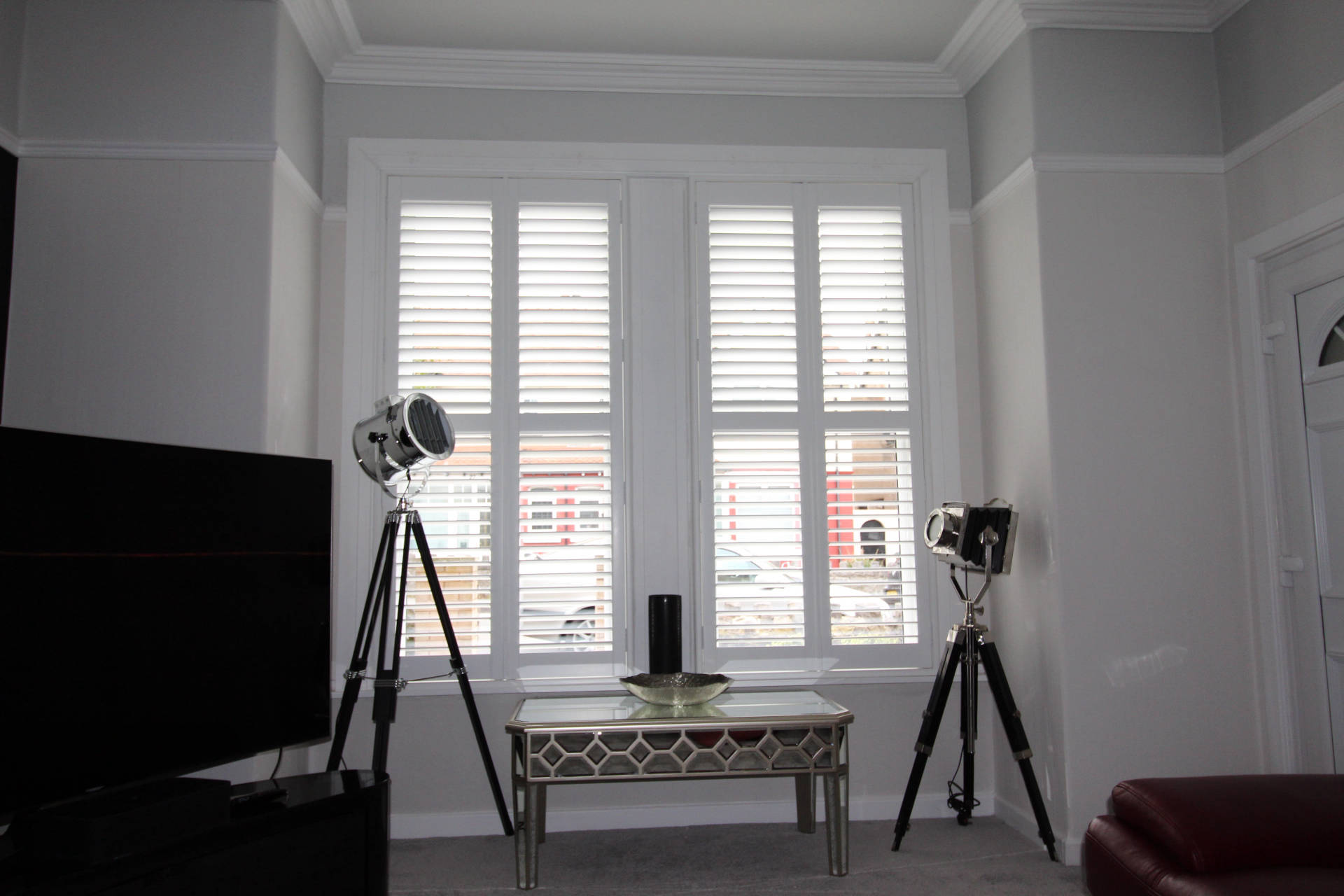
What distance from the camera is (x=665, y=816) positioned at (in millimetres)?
3330

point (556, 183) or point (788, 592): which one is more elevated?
point (556, 183)

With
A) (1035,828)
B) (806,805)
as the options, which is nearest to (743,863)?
(806,805)

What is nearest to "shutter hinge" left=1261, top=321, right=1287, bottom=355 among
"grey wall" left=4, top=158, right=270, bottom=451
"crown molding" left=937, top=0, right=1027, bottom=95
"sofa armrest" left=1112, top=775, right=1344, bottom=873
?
"crown molding" left=937, top=0, right=1027, bottom=95

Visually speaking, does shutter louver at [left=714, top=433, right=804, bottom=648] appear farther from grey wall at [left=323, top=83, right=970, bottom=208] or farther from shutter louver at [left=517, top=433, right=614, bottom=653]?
grey wall at [left=323, top=83, right=970, bottom=208]

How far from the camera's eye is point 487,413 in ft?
11.1

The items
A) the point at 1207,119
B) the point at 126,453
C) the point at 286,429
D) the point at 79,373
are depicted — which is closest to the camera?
the point at 126,453

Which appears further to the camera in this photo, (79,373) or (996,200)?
(996,200)

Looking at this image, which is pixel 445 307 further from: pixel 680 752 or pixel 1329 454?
pixel 1329 454

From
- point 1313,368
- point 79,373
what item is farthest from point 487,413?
point 1313,368

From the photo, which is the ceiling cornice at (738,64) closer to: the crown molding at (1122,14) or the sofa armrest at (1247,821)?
the crown molding at (1122,14)

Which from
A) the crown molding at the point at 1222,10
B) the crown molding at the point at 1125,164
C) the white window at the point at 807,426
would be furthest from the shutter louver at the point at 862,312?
the crown molding at the point at 1222,10

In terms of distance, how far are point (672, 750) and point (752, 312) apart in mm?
1679

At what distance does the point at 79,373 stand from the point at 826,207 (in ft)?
8.76

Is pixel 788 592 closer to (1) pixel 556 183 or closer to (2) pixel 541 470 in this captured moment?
(2) pixel 541 470
